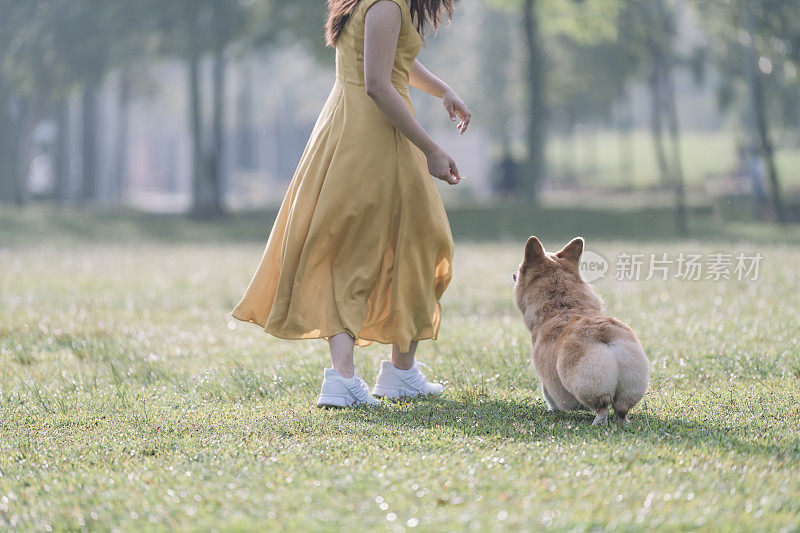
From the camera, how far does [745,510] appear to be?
282 cm

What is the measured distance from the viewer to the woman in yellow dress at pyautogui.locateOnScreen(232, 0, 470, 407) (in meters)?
4.42

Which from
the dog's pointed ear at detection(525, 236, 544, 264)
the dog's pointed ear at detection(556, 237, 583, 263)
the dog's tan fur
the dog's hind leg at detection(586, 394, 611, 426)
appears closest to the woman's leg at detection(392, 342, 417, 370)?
the dog's tan fur

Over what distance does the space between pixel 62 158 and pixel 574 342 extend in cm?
3562

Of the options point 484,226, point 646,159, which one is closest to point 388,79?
point 484,226

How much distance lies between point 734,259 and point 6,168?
29.5 m

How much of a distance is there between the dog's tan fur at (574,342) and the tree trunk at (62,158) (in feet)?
111

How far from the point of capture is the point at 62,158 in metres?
36.4

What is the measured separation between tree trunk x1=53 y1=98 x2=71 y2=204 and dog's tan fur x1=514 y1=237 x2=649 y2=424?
33708mm

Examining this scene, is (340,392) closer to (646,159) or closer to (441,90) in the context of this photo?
(441,90)

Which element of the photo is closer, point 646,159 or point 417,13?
point 417,13

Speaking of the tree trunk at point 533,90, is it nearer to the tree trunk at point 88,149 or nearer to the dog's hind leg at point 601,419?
the tree trunk at point 88,149

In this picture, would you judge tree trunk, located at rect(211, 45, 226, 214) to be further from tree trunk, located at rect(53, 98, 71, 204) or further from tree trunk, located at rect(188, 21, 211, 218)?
tree trunk, located at rect(53, 98, 71, 204)

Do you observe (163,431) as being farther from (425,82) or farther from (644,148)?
(644,148)

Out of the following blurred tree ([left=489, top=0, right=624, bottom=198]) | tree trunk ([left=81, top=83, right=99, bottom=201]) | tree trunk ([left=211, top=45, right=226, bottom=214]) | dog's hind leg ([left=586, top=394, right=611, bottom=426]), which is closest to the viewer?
dog's hind leg ([left=586, top=394, right=611, bottom=426])
